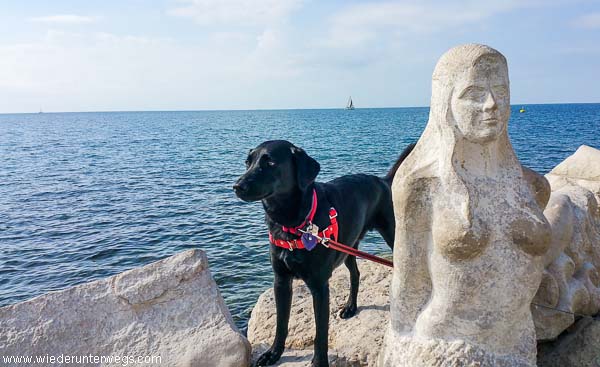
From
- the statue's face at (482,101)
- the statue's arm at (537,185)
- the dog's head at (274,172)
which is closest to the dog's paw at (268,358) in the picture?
the dog's head at (274,172)

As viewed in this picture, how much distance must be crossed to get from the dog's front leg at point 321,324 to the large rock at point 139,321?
60 centimetres

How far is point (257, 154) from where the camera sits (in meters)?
4.27

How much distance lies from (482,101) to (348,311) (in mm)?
3150

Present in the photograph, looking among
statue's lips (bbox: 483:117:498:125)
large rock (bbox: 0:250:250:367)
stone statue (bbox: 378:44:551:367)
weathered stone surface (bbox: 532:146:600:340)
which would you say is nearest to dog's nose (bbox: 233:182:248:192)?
large rock (bbox: 0:250:250:367)

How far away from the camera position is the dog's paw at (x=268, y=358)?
450 cm

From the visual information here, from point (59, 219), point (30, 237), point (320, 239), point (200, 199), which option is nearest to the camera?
point (320, 239)

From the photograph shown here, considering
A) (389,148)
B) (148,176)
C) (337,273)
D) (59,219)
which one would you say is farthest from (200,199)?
(389,148)

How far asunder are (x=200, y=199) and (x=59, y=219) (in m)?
4.67

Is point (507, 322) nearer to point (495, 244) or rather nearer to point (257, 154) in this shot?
point (495, 244)

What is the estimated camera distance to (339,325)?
17.2ft

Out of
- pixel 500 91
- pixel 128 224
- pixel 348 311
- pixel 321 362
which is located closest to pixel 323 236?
pixel 321 362

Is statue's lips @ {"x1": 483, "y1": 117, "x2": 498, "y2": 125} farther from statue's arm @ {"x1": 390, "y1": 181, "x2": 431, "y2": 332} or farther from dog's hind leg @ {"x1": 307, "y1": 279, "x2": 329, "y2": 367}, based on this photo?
dog's hind leg @ {"x1": 307, "y1": 279, "x2": 329, "y2": 367}

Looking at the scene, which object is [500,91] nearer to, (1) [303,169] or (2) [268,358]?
(1) [303,169]

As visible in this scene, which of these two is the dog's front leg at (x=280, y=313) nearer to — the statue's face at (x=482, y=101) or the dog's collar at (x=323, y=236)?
the dog's collar at (x=323, y=236)
